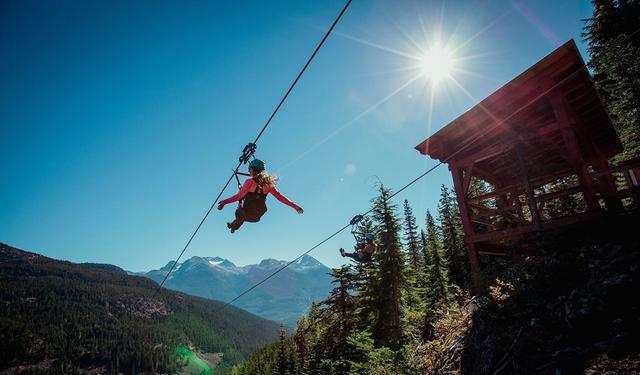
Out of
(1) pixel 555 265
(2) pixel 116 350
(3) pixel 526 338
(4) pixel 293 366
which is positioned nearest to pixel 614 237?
(1) pixel 555 265

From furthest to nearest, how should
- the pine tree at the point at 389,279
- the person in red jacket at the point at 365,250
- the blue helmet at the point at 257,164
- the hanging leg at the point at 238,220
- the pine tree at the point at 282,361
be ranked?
the pine tree at the point at 282,361, the pine tree at the point at 389,279, the person in red jacket at the point at 365,250, the hanging leg at the point at 238,220, the blue helmet at the point at 257,164

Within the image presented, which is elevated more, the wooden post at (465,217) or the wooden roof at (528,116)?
the wooden roof at (528,116)

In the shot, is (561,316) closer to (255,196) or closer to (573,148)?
(573,148)

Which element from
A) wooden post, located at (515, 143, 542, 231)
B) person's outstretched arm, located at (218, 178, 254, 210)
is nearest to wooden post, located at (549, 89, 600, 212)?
wooden post, located at (515, 143, 542, 231)

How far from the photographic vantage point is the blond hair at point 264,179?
6.98 metres

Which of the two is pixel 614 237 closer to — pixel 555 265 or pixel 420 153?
pixel 555 265

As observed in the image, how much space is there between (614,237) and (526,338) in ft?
9.49

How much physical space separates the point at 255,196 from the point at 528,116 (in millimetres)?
9356

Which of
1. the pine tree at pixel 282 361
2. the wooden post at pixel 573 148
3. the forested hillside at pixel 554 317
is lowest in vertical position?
the pine tree at pixel 282 361

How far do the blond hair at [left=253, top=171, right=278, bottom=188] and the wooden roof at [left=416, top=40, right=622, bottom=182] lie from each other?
450 cm

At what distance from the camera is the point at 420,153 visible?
1184cm

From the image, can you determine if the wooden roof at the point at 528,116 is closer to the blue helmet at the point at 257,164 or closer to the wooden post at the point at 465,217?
the wooden post at the point at 465,217

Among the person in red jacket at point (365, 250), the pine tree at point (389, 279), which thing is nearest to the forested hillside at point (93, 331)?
the pine tree at point (389, 279)

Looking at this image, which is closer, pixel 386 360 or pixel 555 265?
pixel 555 265
